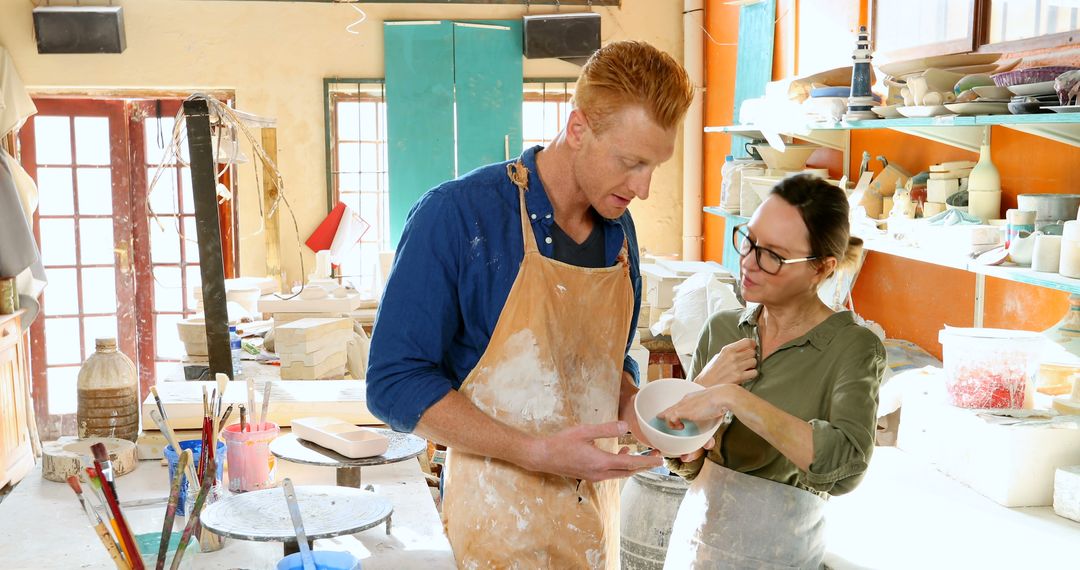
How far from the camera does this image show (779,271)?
2242 millimetres

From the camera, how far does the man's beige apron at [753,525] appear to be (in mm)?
2217

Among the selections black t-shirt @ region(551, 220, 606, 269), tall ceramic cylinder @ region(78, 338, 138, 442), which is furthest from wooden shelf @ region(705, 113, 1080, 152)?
tall ceramic cylinder @ region(78, 338, 138, 442)

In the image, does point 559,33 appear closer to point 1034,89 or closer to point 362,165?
point 362,165

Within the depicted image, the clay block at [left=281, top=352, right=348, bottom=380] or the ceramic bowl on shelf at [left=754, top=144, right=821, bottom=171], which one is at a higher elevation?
the ceramic bowl on shelf at [left=754, top=144, right=821, bottom=171]

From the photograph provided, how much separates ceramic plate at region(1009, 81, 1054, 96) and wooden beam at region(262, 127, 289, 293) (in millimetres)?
5392

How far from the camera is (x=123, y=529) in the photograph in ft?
5.23

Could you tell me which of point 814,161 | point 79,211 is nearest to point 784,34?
point 814,161

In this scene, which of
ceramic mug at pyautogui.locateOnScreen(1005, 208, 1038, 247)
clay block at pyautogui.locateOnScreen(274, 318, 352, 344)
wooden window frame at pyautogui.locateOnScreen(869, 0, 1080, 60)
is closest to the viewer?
ceramic mug at pyautogui.locateOnScreen(1005, 208, 1038, 247)

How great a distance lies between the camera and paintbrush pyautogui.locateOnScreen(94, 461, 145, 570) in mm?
1574

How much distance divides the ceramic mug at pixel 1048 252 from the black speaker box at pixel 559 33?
182 inches

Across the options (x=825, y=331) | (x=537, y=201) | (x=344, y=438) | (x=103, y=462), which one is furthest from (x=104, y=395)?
(x=825, y=331)

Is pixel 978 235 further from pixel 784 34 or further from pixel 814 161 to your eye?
pixel 784 34

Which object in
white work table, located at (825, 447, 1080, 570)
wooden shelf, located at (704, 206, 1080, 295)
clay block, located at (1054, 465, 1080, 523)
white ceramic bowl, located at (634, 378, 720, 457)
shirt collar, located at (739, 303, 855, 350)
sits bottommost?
white work table, located at (825, 447, 1080, 570)

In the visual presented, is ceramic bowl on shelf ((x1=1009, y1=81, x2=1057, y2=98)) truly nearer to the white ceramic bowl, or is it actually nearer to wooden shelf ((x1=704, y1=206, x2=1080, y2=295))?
wooden shelf ((x1=704, y1=206, x2=1080, y2=295))
